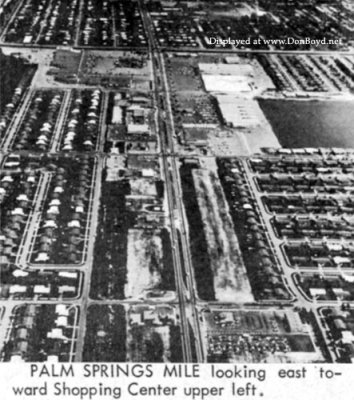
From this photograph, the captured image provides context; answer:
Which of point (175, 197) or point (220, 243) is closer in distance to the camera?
point (220, 243)

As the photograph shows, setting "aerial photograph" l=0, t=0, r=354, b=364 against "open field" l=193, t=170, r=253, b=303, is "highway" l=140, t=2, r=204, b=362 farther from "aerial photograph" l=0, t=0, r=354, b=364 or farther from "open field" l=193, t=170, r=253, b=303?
"open field" l=193, t=170, r=253, b=303

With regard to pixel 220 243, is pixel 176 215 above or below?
above

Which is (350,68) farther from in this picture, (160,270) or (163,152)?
(160,270)

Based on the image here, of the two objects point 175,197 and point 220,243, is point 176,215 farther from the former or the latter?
point 220,243

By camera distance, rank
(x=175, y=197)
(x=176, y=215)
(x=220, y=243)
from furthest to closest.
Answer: (x=175, y=197)
(x=176, y=215)
(x=220, y=243)

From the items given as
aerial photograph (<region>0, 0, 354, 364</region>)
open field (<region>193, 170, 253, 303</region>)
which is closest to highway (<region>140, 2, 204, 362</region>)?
aerial photograph (<region>0, 0, 354, 364</region>)

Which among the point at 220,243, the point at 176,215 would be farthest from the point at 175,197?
the point at 220,243

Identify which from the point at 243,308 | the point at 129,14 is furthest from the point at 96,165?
the point at 129,14

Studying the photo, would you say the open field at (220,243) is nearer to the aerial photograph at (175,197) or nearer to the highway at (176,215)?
the aerial photograph at (175,197)
